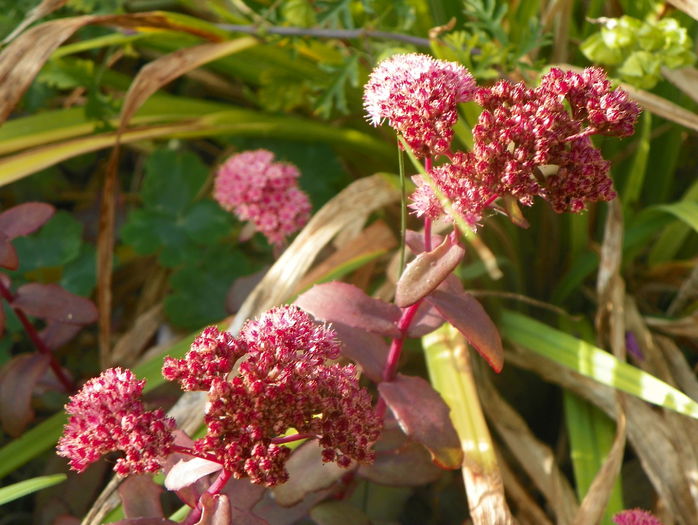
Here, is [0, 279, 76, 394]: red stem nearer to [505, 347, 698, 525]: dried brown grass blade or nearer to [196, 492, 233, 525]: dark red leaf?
[196, 492, 233, 525]: dark red leaf

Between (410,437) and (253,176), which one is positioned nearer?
(410,437)

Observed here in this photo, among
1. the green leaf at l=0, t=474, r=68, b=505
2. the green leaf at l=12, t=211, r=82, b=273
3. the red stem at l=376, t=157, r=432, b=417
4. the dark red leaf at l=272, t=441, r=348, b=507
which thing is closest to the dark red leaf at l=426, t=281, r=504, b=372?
the red stem at l=376, t=157, r=432, b=417

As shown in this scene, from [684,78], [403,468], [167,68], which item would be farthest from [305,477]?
[684,78]

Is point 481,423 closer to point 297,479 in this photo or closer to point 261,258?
point 297,479

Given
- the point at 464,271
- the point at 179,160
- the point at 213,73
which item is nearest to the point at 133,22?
the point at 179,160

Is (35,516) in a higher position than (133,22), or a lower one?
lower

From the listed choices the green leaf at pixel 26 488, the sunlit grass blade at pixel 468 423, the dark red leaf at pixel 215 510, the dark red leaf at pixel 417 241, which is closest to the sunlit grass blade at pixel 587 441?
the sunlit grass blade at pixel 468 423

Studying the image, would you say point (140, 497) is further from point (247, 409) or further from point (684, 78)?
point (684, 78)
